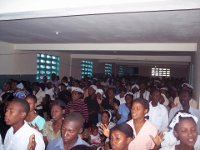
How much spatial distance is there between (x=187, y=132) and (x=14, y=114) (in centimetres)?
215

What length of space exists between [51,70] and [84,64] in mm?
4479

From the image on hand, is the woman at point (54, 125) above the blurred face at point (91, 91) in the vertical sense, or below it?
below

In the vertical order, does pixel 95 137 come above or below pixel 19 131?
below

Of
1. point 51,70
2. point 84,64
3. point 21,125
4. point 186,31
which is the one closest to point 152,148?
point 21,125

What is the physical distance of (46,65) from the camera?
12.4m

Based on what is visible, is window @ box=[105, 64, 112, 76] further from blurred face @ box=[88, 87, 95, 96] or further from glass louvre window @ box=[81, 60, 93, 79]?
blurred face @ box=[88, 87, 95, 96]

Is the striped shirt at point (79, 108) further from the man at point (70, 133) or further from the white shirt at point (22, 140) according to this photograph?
the man at point (70, 133)

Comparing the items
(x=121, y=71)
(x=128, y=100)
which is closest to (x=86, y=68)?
(x=121, y=71)

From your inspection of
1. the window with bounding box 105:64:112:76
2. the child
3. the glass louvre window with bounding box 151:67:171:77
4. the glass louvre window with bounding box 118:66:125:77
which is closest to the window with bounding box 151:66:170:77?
the glass louvre window with bounding box 151:67:171:77

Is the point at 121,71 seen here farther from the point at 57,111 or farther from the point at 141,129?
the point at 141,129

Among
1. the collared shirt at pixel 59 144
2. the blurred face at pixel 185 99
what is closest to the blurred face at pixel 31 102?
the collared shirt at pixel 59 144

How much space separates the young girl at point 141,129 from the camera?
3365 mm

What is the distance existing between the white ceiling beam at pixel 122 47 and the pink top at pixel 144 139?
4.91 metres

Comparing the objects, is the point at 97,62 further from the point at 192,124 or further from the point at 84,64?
the point at 192,124
